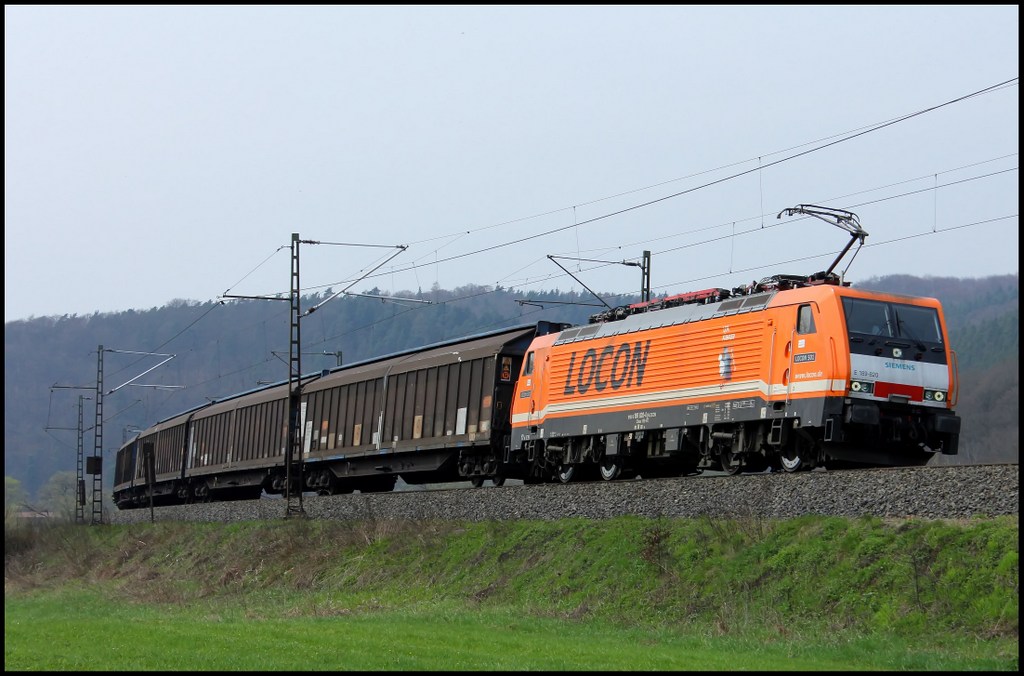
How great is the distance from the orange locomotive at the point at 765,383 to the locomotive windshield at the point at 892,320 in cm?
3

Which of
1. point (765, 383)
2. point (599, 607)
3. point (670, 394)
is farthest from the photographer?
point (670, 394)

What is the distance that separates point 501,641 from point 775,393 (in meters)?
9.02

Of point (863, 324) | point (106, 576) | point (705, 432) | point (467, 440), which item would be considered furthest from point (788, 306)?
point (106, 576)

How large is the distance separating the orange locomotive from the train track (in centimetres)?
153

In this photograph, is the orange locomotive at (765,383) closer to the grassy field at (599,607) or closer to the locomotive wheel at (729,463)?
the locomotive wheel at (729,463)

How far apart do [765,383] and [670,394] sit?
291 cm

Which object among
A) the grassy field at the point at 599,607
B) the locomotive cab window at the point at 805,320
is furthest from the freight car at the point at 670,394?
the grassy field at the point at 599,607

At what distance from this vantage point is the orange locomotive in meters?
23.2

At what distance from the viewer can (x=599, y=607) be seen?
21406mm

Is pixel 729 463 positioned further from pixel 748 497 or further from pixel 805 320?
pixel 805 320

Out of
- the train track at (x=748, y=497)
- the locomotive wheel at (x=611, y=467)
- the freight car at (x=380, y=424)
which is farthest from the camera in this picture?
the freight car at (x=380, y=424)

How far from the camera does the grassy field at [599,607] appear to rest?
49.7 feet

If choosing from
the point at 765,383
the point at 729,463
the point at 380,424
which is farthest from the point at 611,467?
the point at 380,424

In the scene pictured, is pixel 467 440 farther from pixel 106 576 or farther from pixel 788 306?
pixel 106 576
